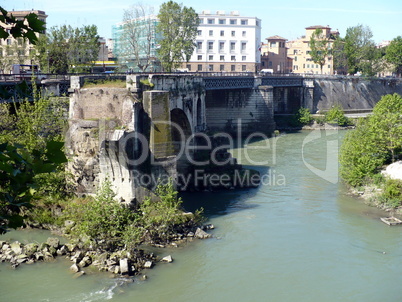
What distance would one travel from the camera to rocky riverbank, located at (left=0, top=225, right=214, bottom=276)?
58.5ft

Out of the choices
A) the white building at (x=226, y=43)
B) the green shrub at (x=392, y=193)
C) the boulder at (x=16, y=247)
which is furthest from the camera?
the white building at (x=226, y=43)

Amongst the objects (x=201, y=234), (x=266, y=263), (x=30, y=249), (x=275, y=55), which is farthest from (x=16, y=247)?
(x=275, y=55)

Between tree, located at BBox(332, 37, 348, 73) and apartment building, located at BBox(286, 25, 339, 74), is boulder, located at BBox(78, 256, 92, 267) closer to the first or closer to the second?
tree, located at BBox(332, 37, 348, 73)

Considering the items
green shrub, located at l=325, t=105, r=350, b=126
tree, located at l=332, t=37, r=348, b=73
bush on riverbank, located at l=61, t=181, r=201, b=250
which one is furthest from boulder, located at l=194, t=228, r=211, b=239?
tree, located at l=332, t=37, r=348, b=73

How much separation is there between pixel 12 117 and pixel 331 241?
50.3 ft

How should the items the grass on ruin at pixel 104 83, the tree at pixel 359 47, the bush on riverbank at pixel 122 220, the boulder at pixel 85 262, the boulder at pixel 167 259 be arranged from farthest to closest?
the tree at pixel 359 47 < the grass on ruin at pixel 104 83 < the bush on riverbank at pixel 122 220 < the boulder at pixel 167 259 < the boulder at pixel 85 262

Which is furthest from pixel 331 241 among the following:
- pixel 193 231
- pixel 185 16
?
pixel 185 16

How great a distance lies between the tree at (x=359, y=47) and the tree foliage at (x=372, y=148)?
1561 inches

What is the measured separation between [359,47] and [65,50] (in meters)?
39.8

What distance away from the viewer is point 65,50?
1783 inches

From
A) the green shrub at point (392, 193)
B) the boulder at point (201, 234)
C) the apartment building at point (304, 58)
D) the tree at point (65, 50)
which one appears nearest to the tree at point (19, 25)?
the boulder at point (201, 234)

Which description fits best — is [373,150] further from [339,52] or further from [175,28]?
[339,52]

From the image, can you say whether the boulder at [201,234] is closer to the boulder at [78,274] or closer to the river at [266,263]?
the river at [266,263]

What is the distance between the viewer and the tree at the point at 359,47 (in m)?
67.6
